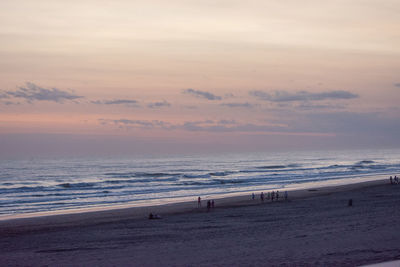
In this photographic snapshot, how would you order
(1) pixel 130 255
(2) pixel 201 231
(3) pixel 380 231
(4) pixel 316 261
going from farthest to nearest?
(2) pixel 201 231, (3) pixel 380 231, (1) pixel 130 255, (4) pixel 316 261

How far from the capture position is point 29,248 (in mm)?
20859

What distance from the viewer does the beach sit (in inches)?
658

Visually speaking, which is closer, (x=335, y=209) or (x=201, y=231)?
(x=201, y=231)

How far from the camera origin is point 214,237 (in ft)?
71.7

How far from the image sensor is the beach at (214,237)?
16719 millimetres

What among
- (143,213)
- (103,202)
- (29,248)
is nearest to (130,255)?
(29,248)

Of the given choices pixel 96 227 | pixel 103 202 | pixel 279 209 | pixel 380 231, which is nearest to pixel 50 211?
pixel 103 202

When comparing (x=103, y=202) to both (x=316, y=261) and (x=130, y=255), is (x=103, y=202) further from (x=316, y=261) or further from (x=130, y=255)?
(x=316, y=261)

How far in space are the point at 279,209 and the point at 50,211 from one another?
1868 cm

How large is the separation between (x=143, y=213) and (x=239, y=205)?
8.40m

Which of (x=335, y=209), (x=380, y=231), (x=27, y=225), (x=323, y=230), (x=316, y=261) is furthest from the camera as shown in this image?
(x=335, y=209)

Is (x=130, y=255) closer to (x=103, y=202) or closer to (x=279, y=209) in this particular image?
(x=279, y=209)

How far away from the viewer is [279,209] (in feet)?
109

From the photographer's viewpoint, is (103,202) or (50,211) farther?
(103,202)
